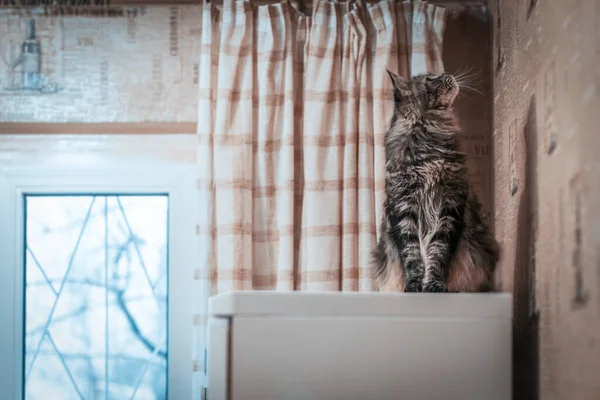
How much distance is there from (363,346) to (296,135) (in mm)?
1196

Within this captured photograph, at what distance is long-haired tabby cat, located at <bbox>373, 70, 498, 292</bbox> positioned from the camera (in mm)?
1503

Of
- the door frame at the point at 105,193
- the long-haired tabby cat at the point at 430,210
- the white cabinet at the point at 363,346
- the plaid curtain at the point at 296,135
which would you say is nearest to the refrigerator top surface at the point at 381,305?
the white cabinet at the point at 363,346

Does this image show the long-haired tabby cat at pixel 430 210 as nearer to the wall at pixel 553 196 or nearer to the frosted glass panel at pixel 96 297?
Answer: the wall at pixel 553 196

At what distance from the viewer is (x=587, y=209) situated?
1229 millimetres

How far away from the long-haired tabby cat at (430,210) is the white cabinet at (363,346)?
0.39 feet

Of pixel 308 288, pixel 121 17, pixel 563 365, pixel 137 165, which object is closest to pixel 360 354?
pixel 563 365

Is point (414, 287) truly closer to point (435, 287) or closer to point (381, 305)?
point (435, 287)

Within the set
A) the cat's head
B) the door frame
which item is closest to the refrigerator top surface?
the cat's head

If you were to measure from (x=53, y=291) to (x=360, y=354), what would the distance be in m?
1.47

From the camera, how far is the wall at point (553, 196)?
3.97 feet

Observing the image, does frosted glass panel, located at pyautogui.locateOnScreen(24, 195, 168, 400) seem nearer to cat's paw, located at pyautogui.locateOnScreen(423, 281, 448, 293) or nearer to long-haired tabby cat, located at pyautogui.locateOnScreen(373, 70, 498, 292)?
long-haired tabby cat, located at pyautogui.locateOnScreen(373, 70, 498, 292)

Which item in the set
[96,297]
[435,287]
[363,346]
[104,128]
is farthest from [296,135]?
[363,346]

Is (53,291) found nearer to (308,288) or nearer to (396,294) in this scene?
(308,288)

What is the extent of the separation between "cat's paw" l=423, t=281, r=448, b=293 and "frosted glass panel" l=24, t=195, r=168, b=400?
125 cm
